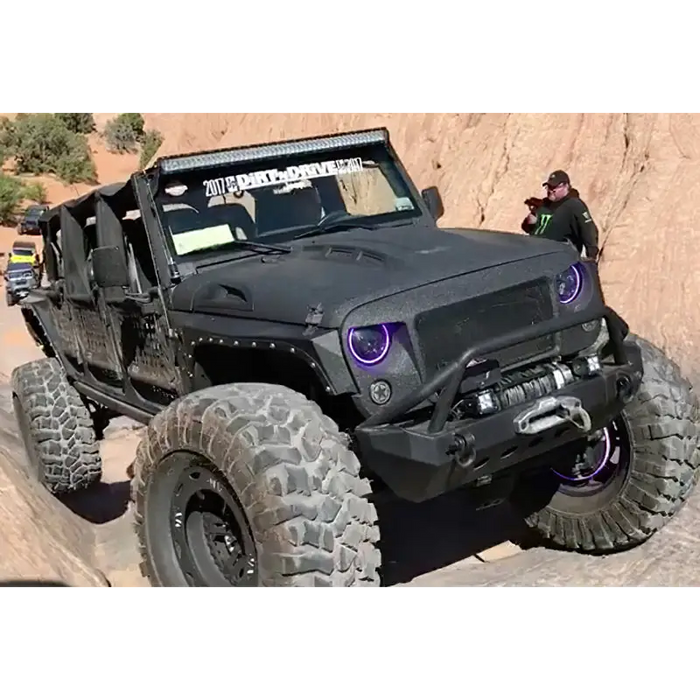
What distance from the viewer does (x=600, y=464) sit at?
471 centimetres

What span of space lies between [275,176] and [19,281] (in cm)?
432

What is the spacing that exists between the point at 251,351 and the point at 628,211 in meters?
5.96

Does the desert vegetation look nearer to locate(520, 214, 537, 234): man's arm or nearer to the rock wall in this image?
the rock wall

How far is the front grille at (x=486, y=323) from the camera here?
3725 millimetres

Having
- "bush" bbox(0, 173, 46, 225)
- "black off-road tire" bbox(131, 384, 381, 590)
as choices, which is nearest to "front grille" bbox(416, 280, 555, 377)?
"black off-road tire" bbox(131, 384, 381, 590)

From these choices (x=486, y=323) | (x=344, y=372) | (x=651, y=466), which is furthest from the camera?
(x=651, y=466)

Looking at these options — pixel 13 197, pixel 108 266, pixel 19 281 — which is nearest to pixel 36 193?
pixel 13 197

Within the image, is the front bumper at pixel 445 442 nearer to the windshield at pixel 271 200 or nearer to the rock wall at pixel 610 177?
the windshield at pixel 271 200

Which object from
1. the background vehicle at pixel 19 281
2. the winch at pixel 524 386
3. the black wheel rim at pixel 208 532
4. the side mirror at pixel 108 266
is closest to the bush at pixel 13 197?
the background vehicle at pixel 19 281

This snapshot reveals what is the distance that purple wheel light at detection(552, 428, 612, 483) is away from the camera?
15.1ft

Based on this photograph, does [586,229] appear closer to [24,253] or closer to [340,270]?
[340,270]

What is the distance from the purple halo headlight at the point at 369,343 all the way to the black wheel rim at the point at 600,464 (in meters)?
1.50

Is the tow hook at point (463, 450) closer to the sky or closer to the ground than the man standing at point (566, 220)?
closer to the ground

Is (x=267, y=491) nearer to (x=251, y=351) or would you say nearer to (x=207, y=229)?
(x=251, y=351)
